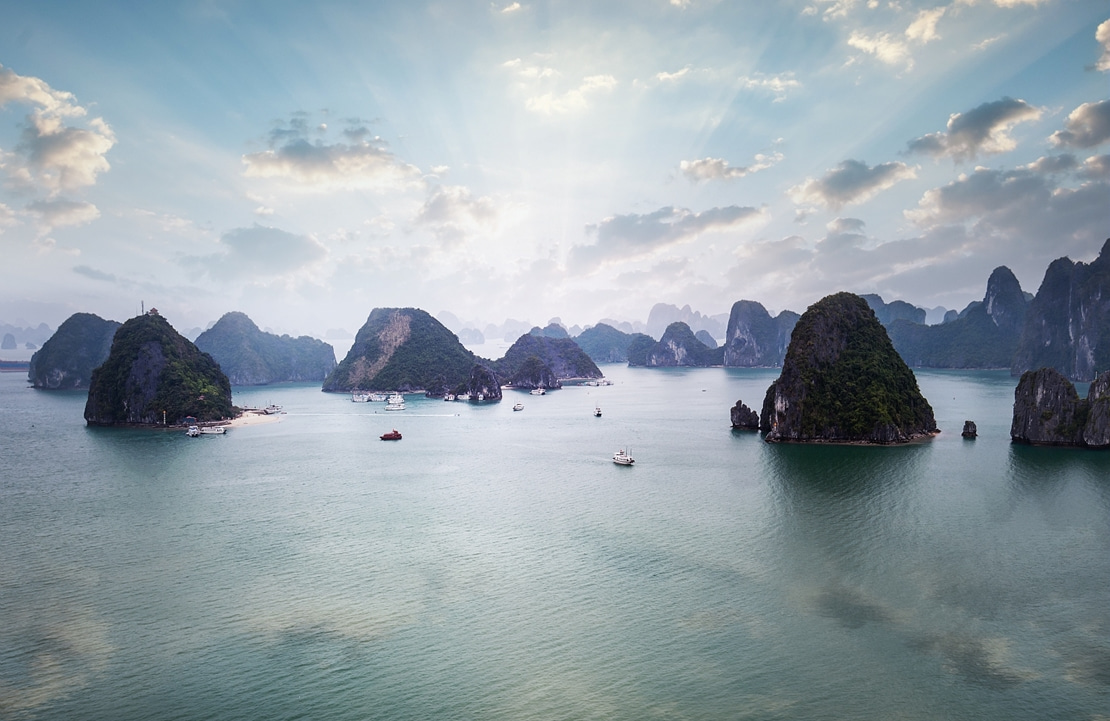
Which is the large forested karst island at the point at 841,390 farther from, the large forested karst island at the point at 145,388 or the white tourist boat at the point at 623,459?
the large forested karst island at the point at 145,388

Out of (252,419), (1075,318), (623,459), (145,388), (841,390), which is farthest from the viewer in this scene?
(1075,318)

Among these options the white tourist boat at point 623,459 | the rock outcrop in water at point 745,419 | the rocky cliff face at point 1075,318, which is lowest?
the white tourist boat at point 623,459

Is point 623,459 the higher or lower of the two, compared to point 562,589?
higher

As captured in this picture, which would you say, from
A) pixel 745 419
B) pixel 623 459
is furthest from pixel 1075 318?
pixel 623 459

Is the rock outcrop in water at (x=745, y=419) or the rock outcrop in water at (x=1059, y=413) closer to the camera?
the rock outcrop in water at (x=1059, y=413)

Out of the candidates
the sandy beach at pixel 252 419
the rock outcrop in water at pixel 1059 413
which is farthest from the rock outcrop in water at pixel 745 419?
the sandy beach at pixel 252 419

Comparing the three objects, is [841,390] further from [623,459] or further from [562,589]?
[562,589]

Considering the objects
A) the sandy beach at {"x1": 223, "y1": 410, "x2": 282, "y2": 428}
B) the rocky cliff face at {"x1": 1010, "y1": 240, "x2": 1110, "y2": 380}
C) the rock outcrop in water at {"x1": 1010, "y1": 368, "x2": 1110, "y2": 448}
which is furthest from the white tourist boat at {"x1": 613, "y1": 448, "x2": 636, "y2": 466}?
the rocky cliff face at {"x1": 1010, "y1": 240, "x2": 1110, "y2": 380}

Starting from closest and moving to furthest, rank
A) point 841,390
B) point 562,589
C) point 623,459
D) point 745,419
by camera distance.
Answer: point 562,589
point 623,459
point 841,390
point 745,419
